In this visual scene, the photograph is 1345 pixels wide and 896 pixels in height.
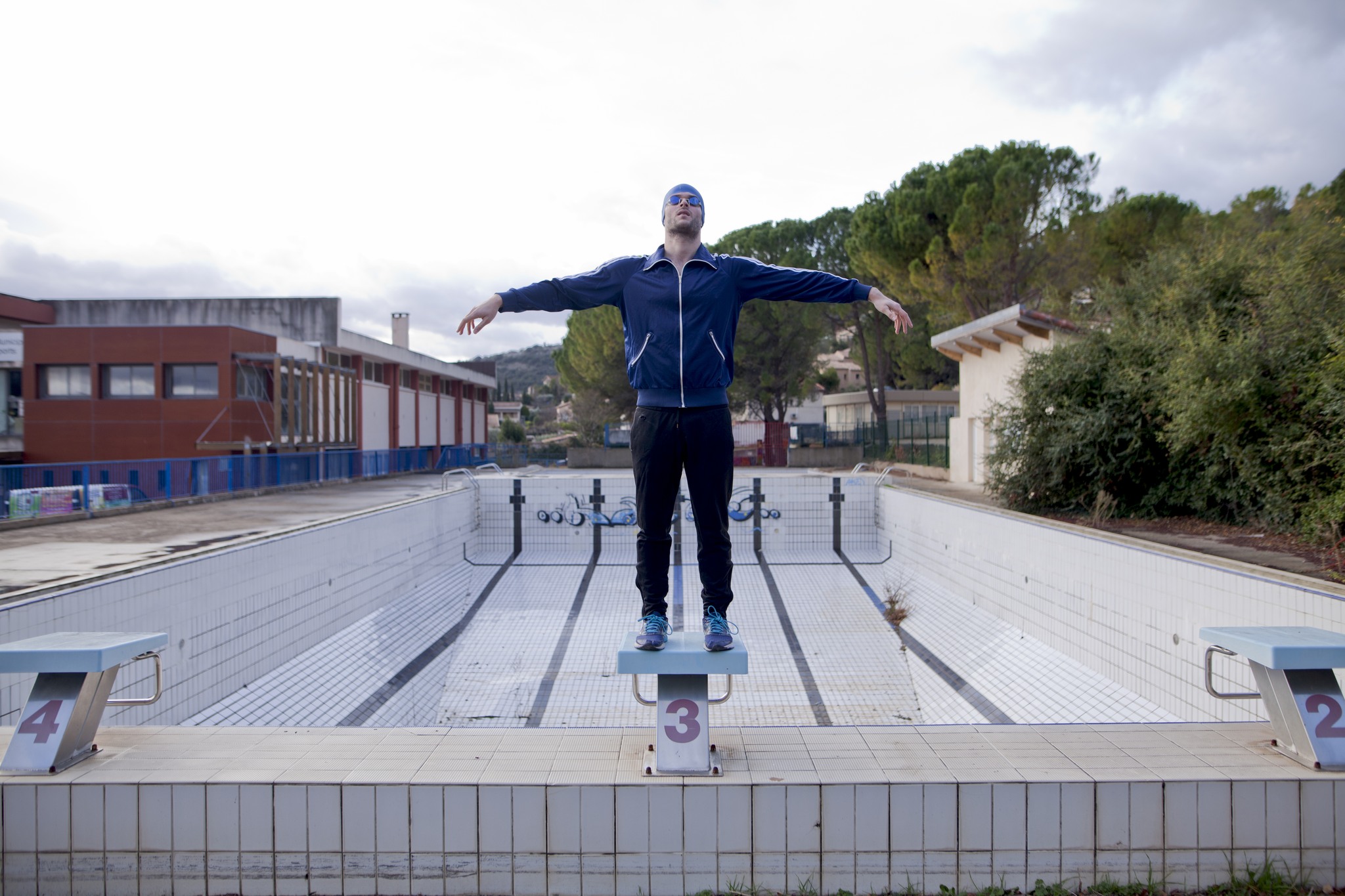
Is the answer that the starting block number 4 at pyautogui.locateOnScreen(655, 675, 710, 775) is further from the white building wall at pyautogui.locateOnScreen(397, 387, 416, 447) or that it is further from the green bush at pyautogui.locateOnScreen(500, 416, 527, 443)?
the green bush at pyautogui.locateOnScreen(500, 416, 527, 443)

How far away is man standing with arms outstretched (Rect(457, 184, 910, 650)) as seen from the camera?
284cm

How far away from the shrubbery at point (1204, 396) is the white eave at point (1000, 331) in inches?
54.3

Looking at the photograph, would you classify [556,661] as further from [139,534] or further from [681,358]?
[681,358]

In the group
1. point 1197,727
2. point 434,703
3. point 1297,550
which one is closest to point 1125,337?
point 1297,550

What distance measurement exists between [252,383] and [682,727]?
18.7 metres

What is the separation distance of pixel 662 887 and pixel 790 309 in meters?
29.1

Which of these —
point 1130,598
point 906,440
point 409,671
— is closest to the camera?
point 1130,598

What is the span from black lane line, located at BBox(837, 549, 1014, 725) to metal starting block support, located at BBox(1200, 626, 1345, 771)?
2718mm

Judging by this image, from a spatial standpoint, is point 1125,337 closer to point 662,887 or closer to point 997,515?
point 997,515

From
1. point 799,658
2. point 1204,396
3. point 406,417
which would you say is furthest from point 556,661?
point 406,417

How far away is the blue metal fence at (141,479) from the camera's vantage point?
949cm

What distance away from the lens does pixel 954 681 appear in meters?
6.75

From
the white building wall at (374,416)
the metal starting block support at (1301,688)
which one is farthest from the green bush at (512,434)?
the metal starting block support at (1301,688)

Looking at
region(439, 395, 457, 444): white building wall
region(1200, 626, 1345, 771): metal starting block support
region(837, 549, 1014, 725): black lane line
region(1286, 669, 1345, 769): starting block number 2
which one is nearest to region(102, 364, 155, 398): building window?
region(439, 395, 457, 444): white building wall
